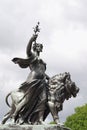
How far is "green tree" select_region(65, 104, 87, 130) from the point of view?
57.2m

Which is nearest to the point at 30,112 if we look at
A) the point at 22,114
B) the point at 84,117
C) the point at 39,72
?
the point at 22,114

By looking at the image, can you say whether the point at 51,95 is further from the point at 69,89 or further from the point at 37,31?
the point at 37,31

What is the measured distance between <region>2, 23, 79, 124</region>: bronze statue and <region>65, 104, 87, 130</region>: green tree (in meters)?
36.3

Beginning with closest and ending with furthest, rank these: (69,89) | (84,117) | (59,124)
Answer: (59,124) < (69,89) < (84,117)

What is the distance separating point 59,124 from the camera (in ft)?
63.9

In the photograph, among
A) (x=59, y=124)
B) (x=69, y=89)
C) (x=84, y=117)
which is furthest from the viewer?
(x=84, y=117)

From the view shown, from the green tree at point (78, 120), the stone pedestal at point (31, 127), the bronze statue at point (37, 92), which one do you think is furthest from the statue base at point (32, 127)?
the green tree at point (78, 120)

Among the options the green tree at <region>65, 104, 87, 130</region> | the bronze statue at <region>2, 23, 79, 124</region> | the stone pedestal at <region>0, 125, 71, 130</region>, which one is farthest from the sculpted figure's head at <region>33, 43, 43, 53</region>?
the green tree at <region>65, 104, 87, 130</region>

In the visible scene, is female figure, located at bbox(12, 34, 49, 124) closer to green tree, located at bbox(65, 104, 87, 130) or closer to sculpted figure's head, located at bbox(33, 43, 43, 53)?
sculpted figure's head, located at bbox(33, 43, 43, 53)

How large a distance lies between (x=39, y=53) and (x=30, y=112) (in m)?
2.49

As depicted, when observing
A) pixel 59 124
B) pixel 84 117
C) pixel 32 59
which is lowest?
pixel 59 124

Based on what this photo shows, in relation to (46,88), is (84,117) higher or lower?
higher

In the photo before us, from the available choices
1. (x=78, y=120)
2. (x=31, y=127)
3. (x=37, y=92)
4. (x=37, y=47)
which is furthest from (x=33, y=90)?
(x=78, y=120)

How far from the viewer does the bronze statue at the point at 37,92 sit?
20031 mm
